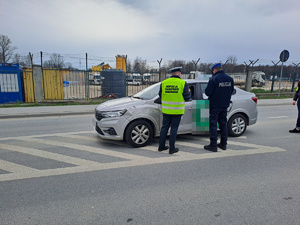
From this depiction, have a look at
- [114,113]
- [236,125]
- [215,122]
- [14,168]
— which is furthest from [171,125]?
[14,168]

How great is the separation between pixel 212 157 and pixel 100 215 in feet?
8.65

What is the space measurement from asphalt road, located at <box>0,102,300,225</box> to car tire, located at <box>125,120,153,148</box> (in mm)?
202

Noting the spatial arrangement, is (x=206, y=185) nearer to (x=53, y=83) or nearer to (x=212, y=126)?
(x=212, y=126)

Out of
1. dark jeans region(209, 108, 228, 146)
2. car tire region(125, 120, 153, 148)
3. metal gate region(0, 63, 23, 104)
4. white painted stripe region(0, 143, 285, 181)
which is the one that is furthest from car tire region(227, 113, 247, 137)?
metal gate region(0, 63, 23, 104)

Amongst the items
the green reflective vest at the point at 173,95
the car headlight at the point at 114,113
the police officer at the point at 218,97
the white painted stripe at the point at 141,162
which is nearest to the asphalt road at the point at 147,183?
the white painted stripe at the point at 141,162

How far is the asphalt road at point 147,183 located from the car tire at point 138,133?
0.20 meters

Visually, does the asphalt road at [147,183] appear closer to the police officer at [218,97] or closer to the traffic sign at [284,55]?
the police officer at [218,97]

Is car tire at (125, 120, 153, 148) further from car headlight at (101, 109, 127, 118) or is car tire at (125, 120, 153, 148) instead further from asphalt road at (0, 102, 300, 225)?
car headlight at (101, 109, 127, 118)

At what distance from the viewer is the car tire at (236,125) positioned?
5.58 m

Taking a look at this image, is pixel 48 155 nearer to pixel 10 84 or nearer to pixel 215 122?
pixel 215 122

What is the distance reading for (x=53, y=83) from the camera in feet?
42.2

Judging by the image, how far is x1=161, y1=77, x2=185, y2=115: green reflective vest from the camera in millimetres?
4199

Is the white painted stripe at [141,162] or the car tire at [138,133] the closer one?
the white painted stripe at [141,162]

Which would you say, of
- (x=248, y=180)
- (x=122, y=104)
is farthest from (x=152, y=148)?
(x=248, y=180)
